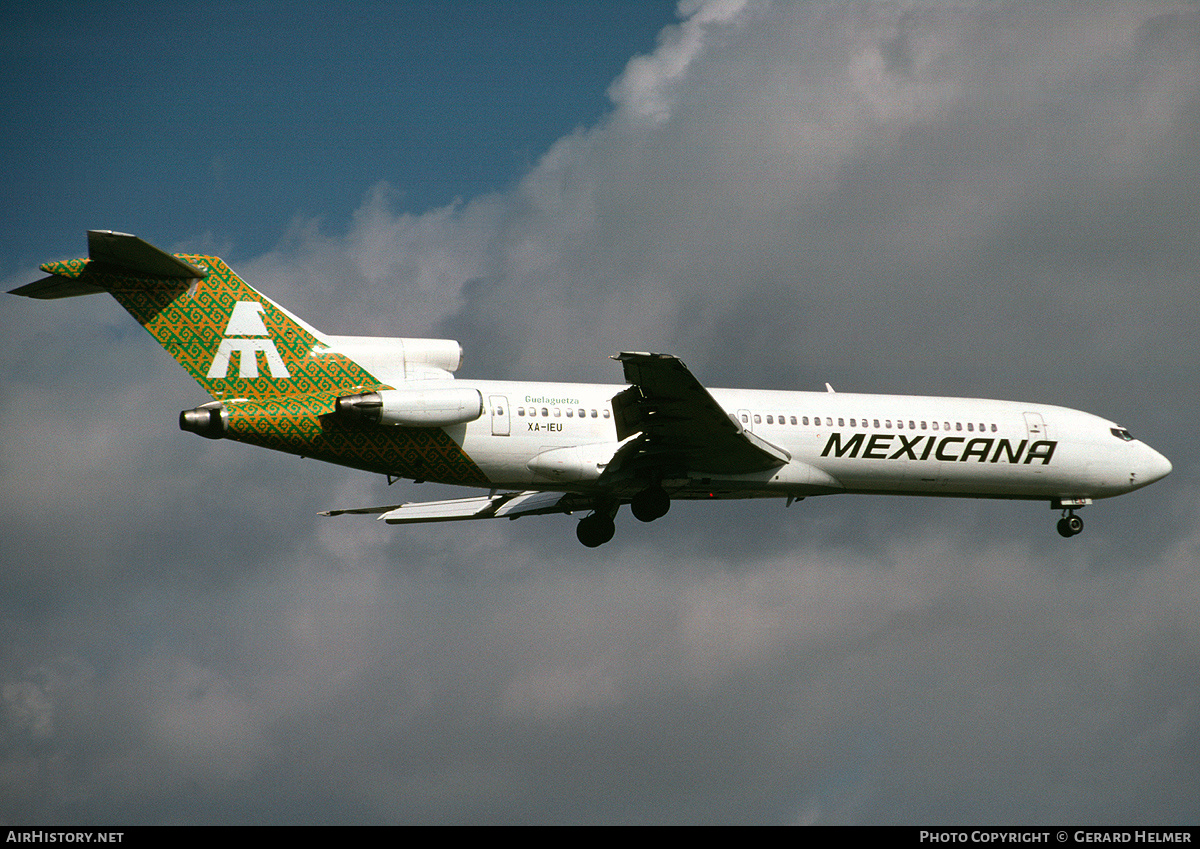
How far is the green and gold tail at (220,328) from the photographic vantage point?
29.2 meters

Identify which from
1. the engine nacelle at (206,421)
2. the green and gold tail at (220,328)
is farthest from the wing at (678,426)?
the engine nacelle at (206,421)

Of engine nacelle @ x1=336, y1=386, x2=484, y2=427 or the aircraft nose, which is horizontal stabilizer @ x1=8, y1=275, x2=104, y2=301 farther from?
the aircraft nose

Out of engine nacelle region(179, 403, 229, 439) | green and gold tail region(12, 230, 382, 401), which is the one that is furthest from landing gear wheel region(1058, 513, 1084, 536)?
engine nacelle region(179, 403, 229, 439)

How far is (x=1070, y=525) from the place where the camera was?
121ft

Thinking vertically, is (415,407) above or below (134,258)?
below

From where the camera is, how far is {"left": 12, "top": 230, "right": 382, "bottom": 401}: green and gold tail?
29.2 meters

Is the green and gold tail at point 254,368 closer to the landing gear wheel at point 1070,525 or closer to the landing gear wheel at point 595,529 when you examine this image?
the landing gear wheel at point 595,529

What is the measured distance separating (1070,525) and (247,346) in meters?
23.0

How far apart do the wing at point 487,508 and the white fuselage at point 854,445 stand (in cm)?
413

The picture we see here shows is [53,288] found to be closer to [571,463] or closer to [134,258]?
[134,258]

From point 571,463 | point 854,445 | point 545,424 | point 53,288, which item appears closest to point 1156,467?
point 854,445

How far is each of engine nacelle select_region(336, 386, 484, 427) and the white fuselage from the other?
0.60m
